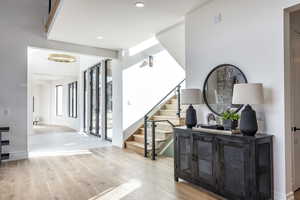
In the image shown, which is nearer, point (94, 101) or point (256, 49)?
point (256, 49)

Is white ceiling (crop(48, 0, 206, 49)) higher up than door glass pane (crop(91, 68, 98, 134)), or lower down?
higher up

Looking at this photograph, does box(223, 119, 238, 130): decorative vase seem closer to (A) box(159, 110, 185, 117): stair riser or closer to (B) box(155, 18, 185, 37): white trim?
(B) box(155, 18, 185, 37): white trim

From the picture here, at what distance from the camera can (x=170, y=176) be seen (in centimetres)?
398

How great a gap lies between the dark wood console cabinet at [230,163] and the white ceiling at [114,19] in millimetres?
2207

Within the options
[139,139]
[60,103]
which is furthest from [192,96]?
[60,103]

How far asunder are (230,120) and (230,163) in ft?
1.87

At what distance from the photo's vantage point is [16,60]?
17.7 ft

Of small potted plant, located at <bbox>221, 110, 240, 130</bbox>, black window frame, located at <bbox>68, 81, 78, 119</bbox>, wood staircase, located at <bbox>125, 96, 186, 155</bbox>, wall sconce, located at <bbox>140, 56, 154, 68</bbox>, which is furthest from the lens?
black window frame, located at <bbox>68, 81, 78, 119</bbox>

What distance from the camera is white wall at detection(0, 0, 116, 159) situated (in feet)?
17.3

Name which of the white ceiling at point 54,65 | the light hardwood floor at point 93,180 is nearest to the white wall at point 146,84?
the light hardwood floor at point 93,180

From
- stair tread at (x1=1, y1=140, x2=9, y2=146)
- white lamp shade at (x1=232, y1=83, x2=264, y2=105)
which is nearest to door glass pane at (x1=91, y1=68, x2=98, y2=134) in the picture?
stair tread at (x1=1, y1=140, x2=9, y2=146)

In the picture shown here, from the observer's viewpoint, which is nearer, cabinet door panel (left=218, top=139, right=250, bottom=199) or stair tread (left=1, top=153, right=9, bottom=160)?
cabinet door panel (left=218, top=139, right=250, bottom=199)

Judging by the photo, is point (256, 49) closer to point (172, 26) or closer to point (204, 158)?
point (204, 158)

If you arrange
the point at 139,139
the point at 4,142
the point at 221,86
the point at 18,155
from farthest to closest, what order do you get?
the point at 139,139 → the point at 18,155 → the point at 4,142 → the point at 221,86
